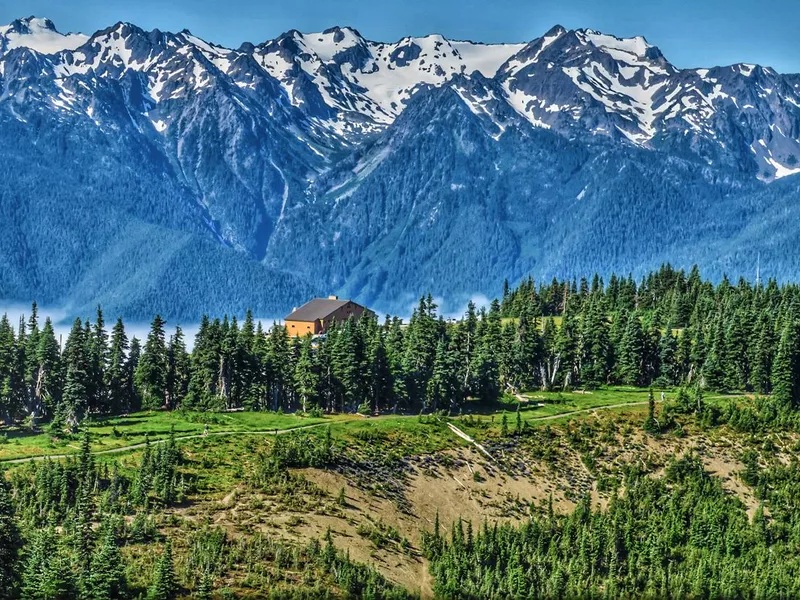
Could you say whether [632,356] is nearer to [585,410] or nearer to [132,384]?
[585,410]

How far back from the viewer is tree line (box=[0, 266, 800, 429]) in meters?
152

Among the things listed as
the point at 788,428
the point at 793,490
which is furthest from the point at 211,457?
the point at 788,428

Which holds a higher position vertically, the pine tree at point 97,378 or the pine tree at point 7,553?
the pine tree at point 97,378

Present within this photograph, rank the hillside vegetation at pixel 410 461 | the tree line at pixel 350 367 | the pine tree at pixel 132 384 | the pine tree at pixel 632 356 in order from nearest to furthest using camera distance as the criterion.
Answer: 1. the hillside vegetation at pixel 410 461
2. the tree line at pixel 350 367
3. the pine tree at pixel 132 384
4. the pine tree at pixel 632 356

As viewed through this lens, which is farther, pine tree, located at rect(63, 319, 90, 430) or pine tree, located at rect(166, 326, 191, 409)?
pine tree, located at rect(166, 326, 191, 409)

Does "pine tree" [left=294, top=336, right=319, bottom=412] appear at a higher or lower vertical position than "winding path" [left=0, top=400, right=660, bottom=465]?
higher

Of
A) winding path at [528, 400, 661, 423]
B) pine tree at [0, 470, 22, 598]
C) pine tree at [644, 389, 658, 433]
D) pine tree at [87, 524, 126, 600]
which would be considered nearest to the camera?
pine tree at [0, 470, 22, 598]

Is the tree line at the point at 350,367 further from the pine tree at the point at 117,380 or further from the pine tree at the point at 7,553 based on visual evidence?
the pine tree at the point at 7,553

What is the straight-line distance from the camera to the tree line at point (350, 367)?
500ft

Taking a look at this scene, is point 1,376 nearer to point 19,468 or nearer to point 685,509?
point 19,468

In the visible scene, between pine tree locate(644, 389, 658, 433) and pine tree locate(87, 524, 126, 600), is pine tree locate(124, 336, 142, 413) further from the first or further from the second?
pine tree locate(87, 524, 126, 600)

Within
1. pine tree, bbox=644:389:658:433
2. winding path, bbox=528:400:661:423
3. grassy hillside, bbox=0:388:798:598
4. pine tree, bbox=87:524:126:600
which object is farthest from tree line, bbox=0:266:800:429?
pine tree, bbox=87:524:126:600

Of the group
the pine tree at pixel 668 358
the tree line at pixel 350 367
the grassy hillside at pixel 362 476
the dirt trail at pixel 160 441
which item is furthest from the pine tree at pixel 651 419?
the dirt trail at pixel 160 441

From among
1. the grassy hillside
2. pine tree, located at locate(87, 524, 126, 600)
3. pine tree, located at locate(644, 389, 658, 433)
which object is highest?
pine tree, located at locate(644, 389, 658, 433)
